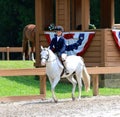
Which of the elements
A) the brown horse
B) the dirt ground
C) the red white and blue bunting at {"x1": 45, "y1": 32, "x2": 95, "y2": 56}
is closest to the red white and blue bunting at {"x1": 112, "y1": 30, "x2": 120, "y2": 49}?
the red white and blue bunting at {"x1": 45, "y1": 32, "x2": 95, "y2": 56}

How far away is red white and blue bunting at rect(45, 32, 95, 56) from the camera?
2264 centimetres

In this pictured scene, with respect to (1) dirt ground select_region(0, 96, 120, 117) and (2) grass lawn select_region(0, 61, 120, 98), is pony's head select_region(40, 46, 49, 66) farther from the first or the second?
(2) grass lawn select_region(0, 61, 120, 98)

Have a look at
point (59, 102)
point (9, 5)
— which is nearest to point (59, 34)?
point (59, 102)

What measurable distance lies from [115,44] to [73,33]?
175cm

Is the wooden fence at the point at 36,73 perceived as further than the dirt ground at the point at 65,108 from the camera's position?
Yes

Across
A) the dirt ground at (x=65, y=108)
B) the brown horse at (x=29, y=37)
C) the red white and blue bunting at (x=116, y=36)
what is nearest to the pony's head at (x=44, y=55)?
the dirt ground at (x=65, y=108)

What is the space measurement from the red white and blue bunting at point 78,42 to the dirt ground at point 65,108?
4.85m

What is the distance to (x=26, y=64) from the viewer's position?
94.8 ft

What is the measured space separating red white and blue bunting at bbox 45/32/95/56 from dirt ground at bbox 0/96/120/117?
15.9 ft

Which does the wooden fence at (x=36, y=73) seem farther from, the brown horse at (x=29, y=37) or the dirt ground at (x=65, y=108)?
the brown horse at (x=29, y=37)

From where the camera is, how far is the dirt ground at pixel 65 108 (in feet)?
45.8

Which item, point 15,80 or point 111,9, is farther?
point 111,9

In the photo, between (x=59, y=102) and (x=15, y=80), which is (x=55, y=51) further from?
(x=15, y=80)

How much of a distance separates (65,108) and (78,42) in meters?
7.78
